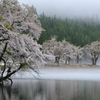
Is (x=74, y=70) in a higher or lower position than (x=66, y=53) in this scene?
lower

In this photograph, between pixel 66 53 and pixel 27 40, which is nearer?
pixel 27 40

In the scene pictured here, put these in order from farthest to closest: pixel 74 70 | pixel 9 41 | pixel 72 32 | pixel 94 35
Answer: pixel 94 35, pixel 72 32, pixel 74 70, pixel 9 41

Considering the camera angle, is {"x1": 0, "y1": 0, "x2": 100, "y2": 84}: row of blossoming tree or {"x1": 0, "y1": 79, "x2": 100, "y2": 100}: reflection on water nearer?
{"x1": 0, "y1": 79, "x2": 100, "y2": 100}: reflection on water

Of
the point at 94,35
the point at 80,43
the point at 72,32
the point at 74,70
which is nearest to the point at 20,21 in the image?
the point at 74,70

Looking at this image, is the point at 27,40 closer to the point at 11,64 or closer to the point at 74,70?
the point at 11,64

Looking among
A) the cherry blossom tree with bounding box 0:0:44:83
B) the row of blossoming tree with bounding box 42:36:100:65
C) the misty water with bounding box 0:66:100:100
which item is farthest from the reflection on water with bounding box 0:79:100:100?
the row of blossoming tree with bounding box 42:36:100:65

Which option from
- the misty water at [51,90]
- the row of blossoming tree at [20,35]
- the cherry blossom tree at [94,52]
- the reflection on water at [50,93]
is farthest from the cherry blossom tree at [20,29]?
the cherry blossom tree at [94,52]

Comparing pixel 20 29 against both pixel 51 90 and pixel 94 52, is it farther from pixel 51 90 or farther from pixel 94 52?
pixel 94 52

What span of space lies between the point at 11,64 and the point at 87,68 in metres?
47.4

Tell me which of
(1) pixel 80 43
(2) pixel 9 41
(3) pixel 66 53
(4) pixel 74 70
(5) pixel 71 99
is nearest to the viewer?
(5) pixel 71 99

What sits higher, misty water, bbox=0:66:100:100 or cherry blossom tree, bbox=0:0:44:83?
cherry blossom tree, bbox=0:0:44:83

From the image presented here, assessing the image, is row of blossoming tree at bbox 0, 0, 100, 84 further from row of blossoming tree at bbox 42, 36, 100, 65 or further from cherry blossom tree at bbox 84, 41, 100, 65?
cherry blossom tree at bbox 84, 41, 100, 65

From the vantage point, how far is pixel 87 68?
6894 centimetres

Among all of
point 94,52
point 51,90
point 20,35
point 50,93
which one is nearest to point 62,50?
point 94,52
